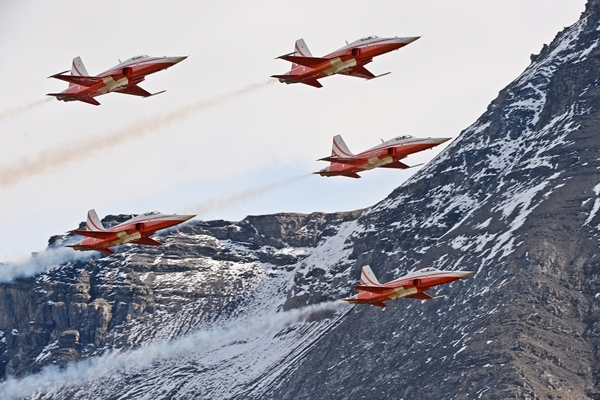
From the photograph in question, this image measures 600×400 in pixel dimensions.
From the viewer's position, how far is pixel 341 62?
172875 mm

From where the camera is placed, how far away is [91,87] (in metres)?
171

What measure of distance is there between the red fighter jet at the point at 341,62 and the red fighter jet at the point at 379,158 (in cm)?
1293

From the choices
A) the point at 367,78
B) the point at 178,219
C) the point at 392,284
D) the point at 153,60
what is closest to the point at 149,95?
the point at 153,60

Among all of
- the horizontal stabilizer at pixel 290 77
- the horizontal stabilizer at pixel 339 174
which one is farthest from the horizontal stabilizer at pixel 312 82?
the horizontal stabilizer at pixel 339 174

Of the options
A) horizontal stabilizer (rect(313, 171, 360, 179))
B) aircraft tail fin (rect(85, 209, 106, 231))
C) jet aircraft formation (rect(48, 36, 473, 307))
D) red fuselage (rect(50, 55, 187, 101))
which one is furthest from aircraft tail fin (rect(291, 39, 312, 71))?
aircraft tail fin (rect(85, 209, 106, 231))

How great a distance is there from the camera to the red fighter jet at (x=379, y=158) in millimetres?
182750

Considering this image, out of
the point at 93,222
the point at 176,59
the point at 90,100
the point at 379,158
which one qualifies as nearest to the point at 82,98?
the point at 90,100

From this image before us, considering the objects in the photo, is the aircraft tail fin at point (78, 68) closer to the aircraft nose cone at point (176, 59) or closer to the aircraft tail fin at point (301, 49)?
the aircraft nose cone at point (176, 59)

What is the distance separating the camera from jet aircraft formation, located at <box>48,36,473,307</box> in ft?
556

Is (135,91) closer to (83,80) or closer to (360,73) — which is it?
(83,80)

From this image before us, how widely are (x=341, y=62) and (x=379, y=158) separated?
17783mm

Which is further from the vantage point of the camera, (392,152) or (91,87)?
(392,152)

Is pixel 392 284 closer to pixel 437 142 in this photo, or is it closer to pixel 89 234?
pixel 437 142

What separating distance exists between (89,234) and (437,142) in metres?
45.4
